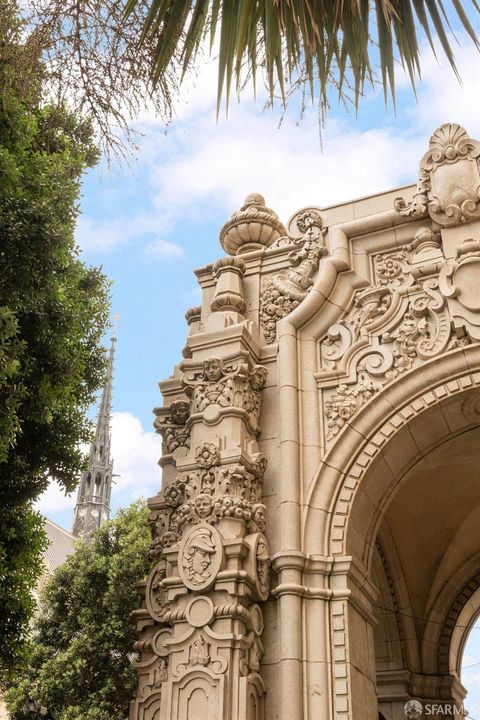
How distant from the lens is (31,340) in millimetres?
8969

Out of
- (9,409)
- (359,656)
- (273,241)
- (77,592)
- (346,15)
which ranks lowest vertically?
(359,656)

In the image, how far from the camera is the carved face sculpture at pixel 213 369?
386 inches

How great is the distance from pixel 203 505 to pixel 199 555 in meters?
0.57

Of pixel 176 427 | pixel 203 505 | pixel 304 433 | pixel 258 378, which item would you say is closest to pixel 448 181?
pixel 258 378

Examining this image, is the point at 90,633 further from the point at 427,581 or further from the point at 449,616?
the point at 449,616

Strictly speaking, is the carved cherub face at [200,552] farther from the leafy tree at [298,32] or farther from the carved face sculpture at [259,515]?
the leafy tree at [298,32]

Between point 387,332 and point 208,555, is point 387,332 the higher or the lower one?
the higher one

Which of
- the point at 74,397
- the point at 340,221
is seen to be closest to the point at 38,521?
the point at 74,397

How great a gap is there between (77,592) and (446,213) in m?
14.9

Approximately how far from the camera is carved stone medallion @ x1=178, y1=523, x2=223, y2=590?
8336mm

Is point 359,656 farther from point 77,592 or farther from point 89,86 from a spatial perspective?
point 77,592

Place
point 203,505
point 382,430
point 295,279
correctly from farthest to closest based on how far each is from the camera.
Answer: point 295,279
point 382,430
point 203,505

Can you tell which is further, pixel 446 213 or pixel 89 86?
pixel 446 213

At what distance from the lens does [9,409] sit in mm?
7961
